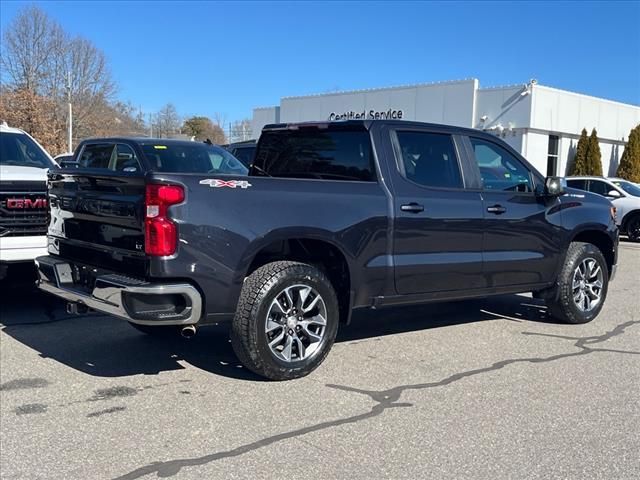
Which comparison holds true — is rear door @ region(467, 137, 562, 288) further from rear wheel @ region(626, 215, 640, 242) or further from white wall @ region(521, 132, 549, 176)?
white wall @ region(521, 132, 549, 176)

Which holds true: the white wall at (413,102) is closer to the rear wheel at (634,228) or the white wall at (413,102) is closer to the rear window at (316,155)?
the rear wheel at (634,228)

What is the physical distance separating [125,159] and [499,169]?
4794mm

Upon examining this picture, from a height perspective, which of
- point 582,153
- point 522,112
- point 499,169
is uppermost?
point 522,112

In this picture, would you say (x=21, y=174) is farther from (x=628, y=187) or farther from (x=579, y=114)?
(x=579, y=114)

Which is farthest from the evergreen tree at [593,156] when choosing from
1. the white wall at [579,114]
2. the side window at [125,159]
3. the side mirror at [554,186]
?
the side window at [125,159]

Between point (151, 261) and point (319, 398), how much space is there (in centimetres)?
152

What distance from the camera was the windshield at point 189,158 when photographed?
8.86 metres

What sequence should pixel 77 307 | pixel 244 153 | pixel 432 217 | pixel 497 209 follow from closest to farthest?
pixel 77 307 < pixel 432 217 < pixel 497 209 < pixel 244 153

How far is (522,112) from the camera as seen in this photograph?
25.5 m

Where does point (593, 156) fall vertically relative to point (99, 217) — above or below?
above

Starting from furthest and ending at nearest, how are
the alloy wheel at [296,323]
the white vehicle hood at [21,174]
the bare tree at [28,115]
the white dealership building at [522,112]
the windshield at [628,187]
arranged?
the bare tree at [28,115] < the white dealership building at [522,112] < the windshield at [628,187] < the white vehicle hood at [21,174] < the alloy wheel at [296,323]

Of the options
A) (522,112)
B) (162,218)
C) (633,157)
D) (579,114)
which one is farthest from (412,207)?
(633,157)

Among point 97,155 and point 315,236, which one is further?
point 97,155

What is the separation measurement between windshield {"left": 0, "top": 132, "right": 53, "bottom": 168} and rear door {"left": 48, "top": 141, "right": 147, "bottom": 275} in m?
2.53
